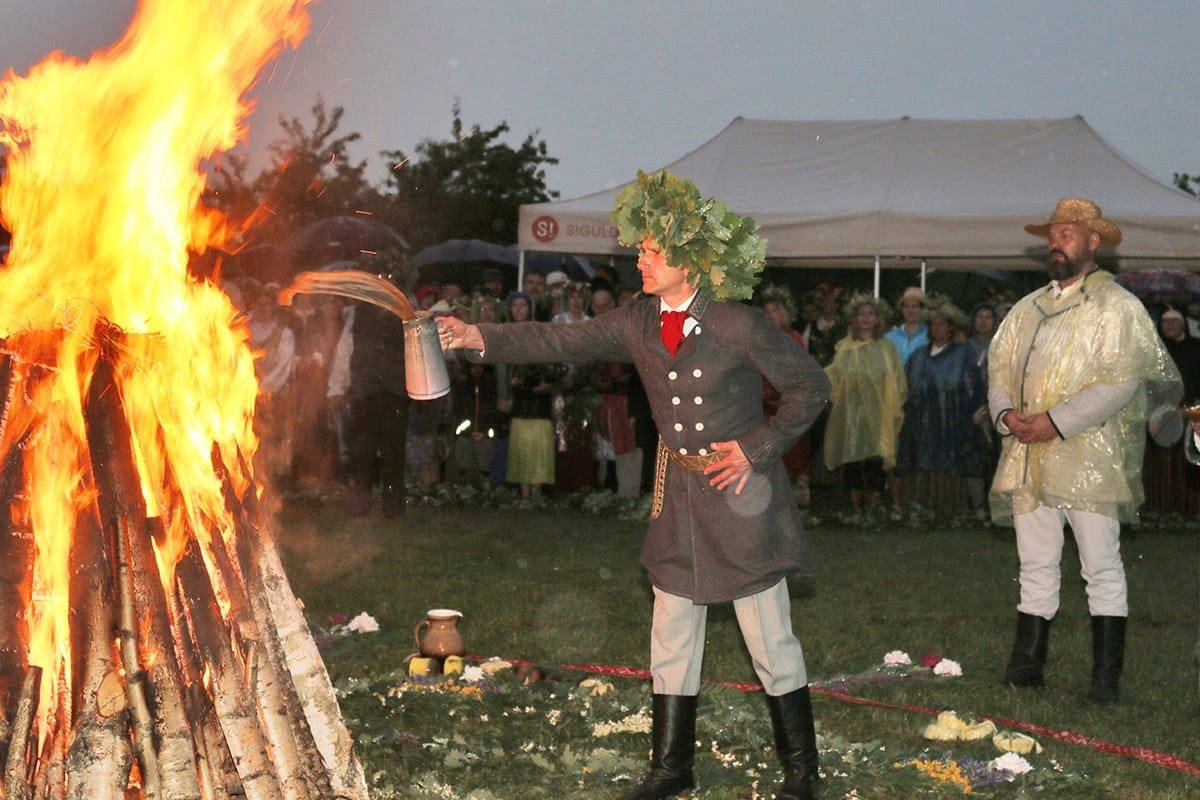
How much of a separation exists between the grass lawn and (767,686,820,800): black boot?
21 centimetres

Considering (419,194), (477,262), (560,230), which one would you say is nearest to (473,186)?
(419,194)

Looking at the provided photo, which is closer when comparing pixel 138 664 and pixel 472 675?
pixel 138 664

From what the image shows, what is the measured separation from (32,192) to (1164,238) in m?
12.7

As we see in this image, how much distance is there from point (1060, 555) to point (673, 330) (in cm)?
283

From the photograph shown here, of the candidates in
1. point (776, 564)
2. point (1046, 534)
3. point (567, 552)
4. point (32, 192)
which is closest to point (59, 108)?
point (32, 192)

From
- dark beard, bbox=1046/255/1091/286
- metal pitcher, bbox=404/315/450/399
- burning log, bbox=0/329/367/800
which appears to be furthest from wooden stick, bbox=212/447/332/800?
dark beard, bbox=1046/255/1091/286

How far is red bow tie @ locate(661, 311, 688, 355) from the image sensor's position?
5.52 metres

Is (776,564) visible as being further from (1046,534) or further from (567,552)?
(567,552)

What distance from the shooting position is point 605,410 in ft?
50.2

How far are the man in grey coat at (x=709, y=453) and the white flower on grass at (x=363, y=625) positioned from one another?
3.21 meters

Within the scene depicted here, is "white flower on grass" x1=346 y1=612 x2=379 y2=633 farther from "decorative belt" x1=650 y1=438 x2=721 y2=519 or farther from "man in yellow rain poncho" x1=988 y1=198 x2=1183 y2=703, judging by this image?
"man in yellow rain poncho" x1=988 y1=198 x2=1183 y2=703

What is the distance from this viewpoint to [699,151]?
18438 mm

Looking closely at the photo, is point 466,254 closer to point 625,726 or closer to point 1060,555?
point 1060,555

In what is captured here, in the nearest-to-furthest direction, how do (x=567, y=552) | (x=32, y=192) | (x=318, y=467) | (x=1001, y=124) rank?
(x=32, y=192)
(x=567, y=552)
(x=318, y=467)
(x=1001, y=124)
